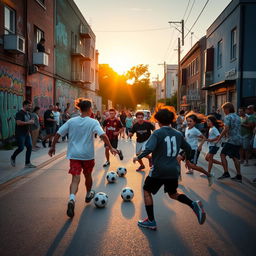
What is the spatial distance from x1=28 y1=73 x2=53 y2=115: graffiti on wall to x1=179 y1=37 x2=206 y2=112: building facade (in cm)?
1318

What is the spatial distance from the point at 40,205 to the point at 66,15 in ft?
76.1

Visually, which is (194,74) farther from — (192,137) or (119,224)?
(119,224)

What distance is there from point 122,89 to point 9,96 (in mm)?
57417

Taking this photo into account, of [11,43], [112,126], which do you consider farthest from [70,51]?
[112,126]

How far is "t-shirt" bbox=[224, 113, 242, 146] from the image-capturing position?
311 inches

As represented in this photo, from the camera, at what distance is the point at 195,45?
3728 centimetres

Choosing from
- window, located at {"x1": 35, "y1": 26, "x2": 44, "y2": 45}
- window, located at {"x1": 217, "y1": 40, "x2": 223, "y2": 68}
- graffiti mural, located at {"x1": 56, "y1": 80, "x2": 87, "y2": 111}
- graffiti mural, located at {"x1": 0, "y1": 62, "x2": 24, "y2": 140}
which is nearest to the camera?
graffiti mural, located at {"x1": 0, "y1": 62, "x2": 24, "y2": 140}

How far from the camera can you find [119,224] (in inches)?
185

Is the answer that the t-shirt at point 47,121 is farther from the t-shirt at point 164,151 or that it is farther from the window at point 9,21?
the t-shirt at point 164,151

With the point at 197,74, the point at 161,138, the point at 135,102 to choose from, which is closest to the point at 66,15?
the point at 197,74

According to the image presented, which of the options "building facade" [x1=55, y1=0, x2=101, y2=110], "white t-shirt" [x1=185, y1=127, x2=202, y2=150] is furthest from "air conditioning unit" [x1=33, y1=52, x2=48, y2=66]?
"white t-shirt" [x1=185, y1=127, x2=202, y2=150]

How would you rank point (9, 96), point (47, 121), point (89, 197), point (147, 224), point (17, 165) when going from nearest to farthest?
1. point (147, 224)
2. point (89, 197)
3. point (17, 165)
4. point (9, 96)
5. point (47, 121)

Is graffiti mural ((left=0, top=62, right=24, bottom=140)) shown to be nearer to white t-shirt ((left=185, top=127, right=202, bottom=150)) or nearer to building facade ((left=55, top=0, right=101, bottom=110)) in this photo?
building facade ((left=55, top=0, right=101, bottom=110))

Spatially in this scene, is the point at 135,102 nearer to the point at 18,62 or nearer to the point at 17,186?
the point at 18,62
